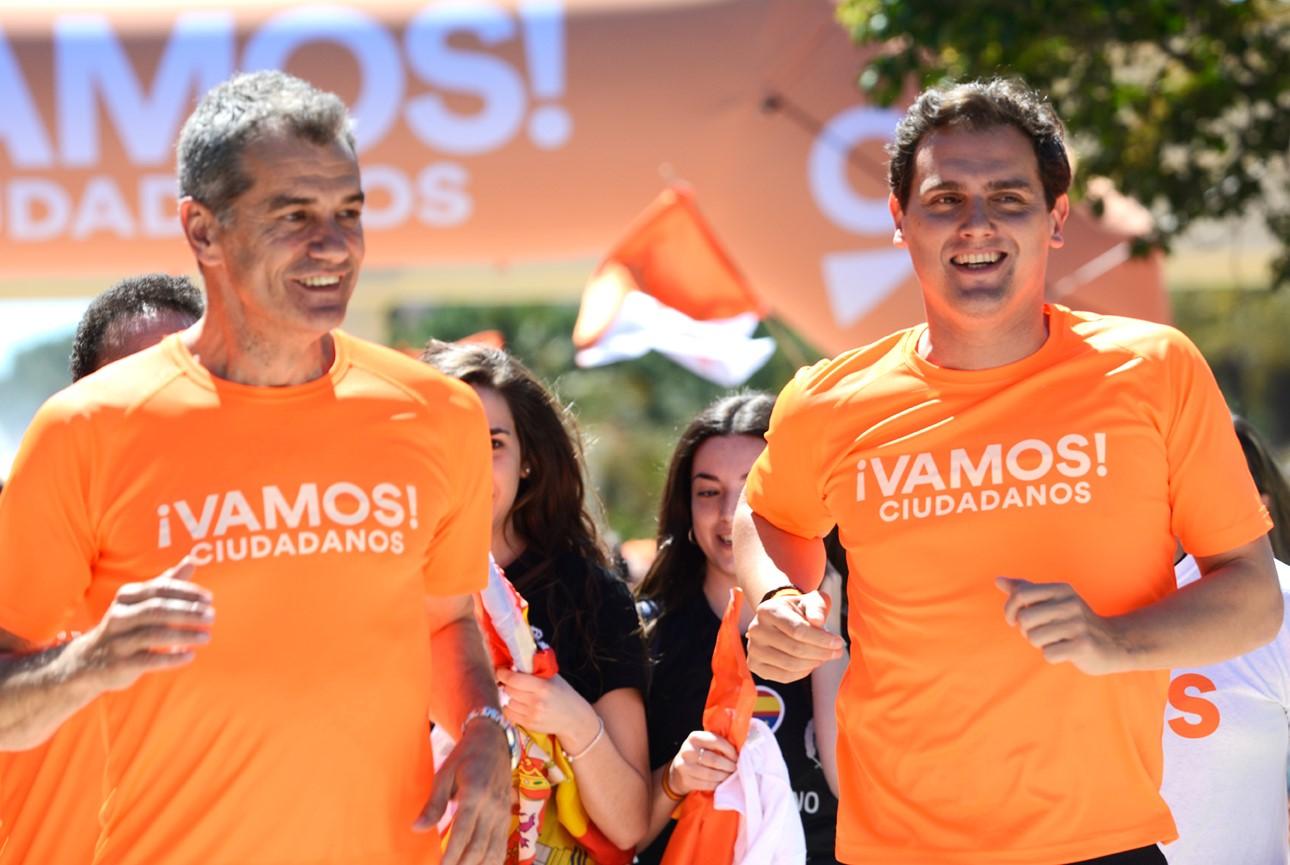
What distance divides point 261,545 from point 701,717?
169 centimetres

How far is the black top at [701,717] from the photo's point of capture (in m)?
3.98

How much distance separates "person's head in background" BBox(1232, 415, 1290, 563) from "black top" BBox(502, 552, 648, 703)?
5.19ft

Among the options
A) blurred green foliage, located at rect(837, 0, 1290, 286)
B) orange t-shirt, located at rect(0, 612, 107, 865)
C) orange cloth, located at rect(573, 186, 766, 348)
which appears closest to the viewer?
orange t-shirt, located at rect(0, 612, 107, 865)

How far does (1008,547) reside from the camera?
2.83 m

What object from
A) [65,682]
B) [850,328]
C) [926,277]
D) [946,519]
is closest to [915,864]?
[946,519]

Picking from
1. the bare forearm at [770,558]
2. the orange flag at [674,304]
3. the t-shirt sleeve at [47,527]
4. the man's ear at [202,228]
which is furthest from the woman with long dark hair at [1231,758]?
the orange flag at [674,304]

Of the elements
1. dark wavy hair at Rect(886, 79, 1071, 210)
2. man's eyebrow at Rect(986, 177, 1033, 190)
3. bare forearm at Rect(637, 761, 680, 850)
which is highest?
dark wavy hair at Rect(886, 79, 1071, 210)

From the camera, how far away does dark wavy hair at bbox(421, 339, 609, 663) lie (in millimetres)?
4211

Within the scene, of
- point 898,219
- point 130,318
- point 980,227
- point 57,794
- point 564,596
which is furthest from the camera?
point 564,596

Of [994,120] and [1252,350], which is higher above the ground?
[994,120]

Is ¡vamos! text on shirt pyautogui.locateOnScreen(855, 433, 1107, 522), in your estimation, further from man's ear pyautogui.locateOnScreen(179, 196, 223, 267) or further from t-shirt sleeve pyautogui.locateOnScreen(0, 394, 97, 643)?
t-shirt sleeve pyautogui.locateOnScreen(0, 394, 97, 643)

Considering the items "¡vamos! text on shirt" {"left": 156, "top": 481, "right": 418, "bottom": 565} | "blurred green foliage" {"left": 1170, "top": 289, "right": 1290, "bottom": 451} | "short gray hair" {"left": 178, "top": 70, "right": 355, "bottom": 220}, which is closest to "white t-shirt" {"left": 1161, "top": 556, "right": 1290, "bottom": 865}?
"¡vamos! text on shirt" {"left": 156, "top": 481, "right": 418, "bottom": 565}

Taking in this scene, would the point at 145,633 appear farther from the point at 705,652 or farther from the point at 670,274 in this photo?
the point at 670,274

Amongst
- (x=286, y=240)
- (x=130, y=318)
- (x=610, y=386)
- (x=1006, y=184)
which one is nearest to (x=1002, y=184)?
(x=1006, y=184)
